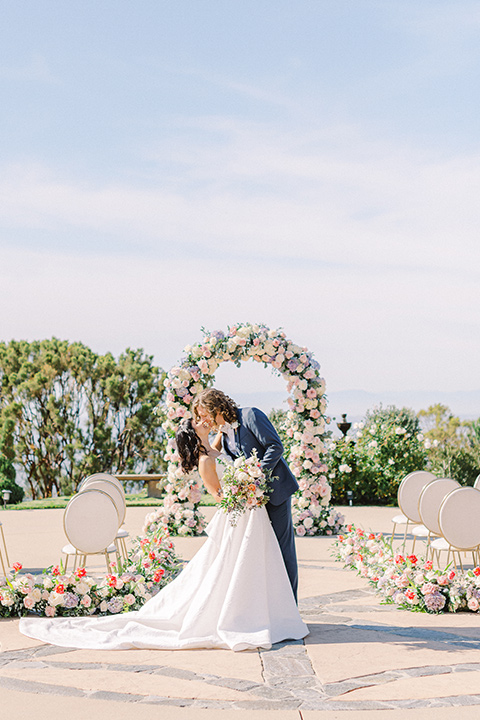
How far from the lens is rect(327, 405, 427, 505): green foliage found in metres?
14.9

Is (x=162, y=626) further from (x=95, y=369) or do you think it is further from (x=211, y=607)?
(x=95, y=369)

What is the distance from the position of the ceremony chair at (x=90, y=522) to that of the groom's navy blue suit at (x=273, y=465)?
1.43 meters

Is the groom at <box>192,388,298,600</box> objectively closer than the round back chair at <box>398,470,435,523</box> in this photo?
Yes

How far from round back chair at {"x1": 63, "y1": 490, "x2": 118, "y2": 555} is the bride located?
90cm

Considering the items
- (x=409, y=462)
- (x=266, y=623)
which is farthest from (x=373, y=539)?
(x=409, y=462)

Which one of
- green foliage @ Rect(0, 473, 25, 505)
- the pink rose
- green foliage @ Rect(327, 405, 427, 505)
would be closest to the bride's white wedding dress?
the pink rose

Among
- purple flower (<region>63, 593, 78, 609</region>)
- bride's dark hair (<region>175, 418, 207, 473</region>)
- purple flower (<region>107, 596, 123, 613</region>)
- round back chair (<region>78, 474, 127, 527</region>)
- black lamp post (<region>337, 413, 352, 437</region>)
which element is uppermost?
black lamp post (<region>337, 413, 352, 437</region>)

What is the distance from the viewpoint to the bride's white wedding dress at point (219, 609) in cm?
498

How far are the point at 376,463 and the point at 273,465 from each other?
1002 cm

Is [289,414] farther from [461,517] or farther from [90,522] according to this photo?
[90,522]

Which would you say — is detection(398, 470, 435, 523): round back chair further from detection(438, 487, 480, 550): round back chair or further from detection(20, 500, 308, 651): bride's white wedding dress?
detection(20, 500, 308, 651): bride's white wedding dress

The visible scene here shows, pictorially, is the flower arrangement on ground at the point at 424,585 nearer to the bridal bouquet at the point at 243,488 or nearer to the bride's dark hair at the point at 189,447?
the bridal bouquet at the point at 243,488

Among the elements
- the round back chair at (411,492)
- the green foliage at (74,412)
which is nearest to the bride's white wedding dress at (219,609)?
the round back chair at (411,492)

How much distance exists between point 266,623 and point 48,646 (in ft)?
4.78
